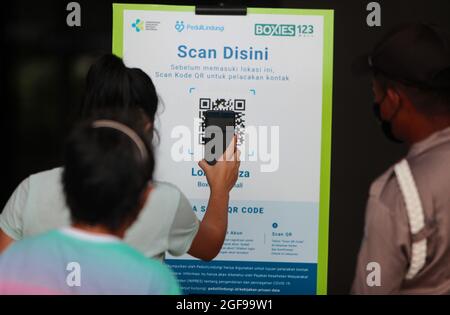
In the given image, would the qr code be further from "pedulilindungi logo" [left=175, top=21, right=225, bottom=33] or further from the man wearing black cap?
the man wearing black cap

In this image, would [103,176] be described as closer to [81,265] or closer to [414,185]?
[81,265]

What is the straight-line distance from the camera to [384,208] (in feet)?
6.25

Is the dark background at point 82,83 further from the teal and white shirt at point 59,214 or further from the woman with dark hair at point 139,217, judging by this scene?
the teal and white shirt at point 59,214

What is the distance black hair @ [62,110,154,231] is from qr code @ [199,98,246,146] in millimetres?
1101

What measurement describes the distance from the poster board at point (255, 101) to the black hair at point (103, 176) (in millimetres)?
1115

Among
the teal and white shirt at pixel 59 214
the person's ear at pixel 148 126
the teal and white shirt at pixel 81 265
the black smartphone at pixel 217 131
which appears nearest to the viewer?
the teal and white shirt at pixel 81 265

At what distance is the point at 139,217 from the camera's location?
1832 millimetres

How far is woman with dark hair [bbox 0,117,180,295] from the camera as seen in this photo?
145 cm

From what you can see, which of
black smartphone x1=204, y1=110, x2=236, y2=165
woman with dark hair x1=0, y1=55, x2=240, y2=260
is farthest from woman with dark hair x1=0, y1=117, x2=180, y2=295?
black smartphone x1=204, y1=110, x2=236, y2=165

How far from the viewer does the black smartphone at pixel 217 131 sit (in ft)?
8.50

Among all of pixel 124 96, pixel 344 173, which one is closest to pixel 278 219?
pixel 344 173

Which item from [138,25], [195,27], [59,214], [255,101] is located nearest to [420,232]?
[255,101]

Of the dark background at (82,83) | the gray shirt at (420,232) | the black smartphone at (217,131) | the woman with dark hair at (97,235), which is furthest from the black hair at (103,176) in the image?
the dark background at (82,83)

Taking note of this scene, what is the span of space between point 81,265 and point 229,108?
4.09 ft
